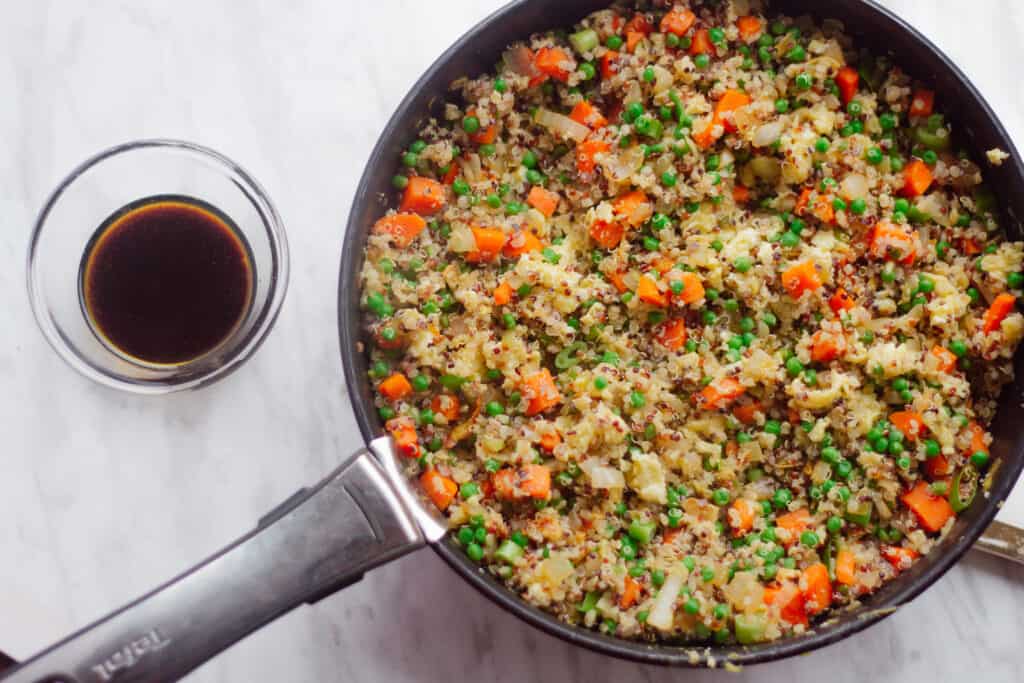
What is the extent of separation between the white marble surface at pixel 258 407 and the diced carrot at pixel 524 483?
2.02ft

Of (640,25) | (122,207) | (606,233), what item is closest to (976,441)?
(606,233)

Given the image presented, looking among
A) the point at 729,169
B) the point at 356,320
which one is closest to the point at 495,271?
the point at 356,320

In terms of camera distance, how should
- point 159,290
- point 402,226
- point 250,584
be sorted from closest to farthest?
point 250,584 → point 402,226 → point 159,290

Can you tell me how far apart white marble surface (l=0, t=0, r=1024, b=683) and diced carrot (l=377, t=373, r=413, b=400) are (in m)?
0.49

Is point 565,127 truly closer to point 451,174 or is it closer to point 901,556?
point 451,174

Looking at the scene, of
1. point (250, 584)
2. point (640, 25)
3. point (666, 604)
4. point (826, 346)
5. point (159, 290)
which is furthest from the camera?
point (159, 290)

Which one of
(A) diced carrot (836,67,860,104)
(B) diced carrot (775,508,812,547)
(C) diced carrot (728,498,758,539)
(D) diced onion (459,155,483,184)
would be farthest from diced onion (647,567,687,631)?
(A) diced carrot (836,67,860,104)

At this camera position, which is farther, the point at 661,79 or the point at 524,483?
the point at 661,79

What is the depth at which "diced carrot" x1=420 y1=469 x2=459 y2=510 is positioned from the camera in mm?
3066

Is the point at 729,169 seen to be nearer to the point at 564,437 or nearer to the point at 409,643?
the point at 564,437

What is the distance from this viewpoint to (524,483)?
120 inches

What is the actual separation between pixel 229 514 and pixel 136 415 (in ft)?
1.62

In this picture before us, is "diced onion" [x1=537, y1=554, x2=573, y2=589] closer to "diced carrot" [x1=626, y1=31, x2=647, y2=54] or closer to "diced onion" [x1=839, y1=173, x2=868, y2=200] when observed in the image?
"diced onion" [x1=839, y1=173, x2=868, y2=200]

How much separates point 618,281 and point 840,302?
70 centimetres
